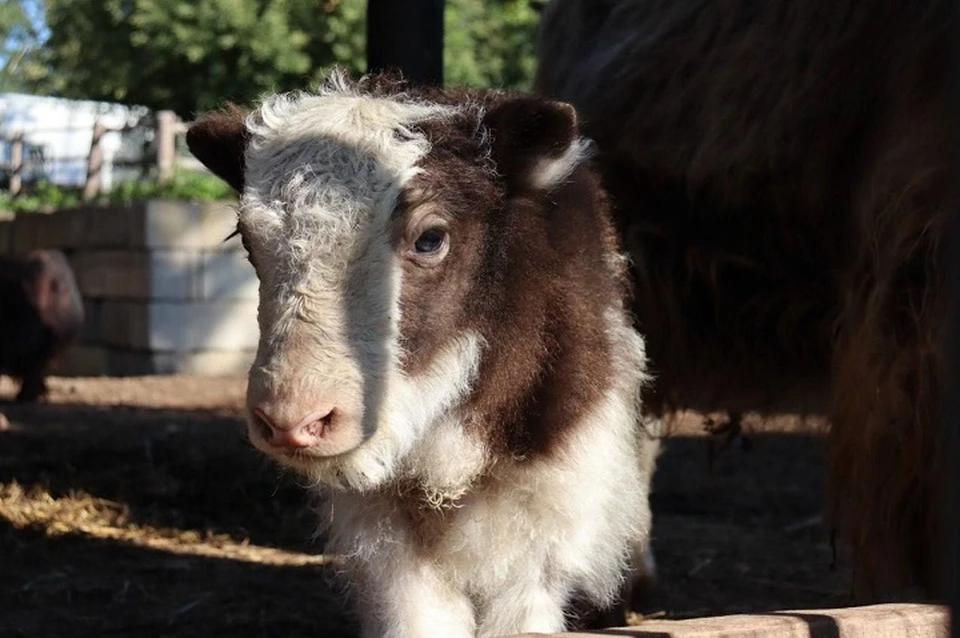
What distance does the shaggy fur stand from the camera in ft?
13.6

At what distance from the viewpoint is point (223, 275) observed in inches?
574

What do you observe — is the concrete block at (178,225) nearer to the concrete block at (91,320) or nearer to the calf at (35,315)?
the calf at (35,315)

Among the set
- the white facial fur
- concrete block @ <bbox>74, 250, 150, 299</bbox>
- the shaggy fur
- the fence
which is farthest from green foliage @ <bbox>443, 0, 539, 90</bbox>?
the white facial fur

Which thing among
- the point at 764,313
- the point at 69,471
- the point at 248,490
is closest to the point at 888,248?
the point at 764,313

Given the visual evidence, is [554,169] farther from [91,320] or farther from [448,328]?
[91,320]

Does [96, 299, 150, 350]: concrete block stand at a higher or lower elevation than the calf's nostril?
lower

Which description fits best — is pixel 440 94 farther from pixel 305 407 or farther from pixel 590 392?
pixel 305 407

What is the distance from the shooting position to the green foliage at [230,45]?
22578mm

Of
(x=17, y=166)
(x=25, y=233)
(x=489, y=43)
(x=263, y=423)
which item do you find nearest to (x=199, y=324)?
(x=25, y=233)

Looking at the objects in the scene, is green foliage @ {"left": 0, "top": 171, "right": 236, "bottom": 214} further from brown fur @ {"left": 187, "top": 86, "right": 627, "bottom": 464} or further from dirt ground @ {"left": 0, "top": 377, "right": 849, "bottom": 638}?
brown fur @ {"left": 187, "top": 86, "right": 627, "bottom": 464}

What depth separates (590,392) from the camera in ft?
12.8

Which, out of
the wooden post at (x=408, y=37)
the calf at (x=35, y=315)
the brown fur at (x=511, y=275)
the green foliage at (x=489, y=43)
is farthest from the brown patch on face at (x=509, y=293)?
the green foliage at (x=489, y=43)

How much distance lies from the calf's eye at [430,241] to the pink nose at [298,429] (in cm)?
58

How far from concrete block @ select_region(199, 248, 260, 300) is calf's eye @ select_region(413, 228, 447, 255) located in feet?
36.2
